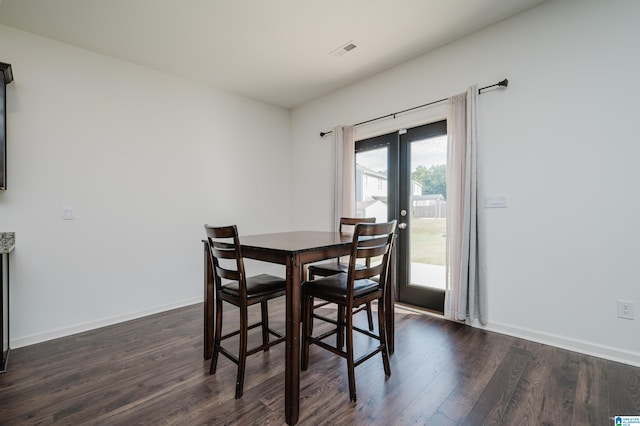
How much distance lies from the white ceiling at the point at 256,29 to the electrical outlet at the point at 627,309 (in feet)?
7.72

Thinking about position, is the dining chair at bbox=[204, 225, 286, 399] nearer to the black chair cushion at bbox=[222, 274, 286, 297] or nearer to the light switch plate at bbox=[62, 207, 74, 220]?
the black chair cushion at bbox=[222, 274, 286, 297]

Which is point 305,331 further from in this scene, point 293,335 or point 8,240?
point 8,240

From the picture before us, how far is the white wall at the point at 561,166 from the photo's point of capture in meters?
2.01

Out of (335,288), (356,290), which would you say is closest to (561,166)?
(356,290)

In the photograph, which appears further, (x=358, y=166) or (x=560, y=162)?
(x=358, y=166)

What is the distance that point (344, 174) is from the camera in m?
3.69

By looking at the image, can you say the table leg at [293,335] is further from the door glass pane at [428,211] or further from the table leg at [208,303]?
the door glass pane at [428,211]

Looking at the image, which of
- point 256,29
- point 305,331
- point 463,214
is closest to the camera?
point 305,331

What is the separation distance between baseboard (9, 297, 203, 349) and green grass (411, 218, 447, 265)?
2.72 m

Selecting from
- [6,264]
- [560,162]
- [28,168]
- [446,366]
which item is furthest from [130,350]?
[560,162]

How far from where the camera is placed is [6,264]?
7.47 feet

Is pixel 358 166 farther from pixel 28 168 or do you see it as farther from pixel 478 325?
pixel 28 168

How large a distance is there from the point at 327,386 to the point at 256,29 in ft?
9.45

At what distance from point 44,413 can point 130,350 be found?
2.37 feet
